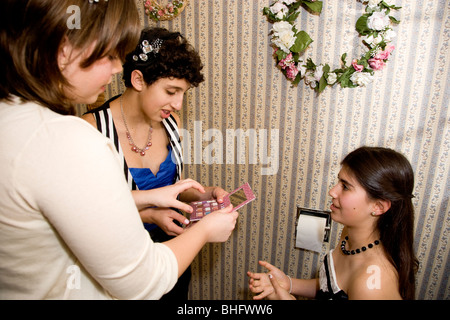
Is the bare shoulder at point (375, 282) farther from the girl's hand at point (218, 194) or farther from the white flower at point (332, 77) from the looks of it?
the white flower at point (332, 77)

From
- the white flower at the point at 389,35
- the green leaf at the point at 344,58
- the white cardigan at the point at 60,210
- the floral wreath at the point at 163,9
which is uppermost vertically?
the floral wreath at the point at 163,9

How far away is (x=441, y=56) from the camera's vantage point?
140cm

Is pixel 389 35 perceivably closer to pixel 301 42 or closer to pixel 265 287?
pixel 301 42

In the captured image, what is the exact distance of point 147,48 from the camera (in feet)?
4.14

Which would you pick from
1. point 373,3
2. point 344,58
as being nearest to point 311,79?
point 344,58

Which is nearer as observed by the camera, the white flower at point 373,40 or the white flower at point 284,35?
the white flower at point 373,40

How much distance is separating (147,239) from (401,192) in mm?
1076

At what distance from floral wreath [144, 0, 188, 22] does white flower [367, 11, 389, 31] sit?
1.10 metres

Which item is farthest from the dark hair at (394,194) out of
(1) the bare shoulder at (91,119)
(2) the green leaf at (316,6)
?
(1) the bare shoulder at (91,119)

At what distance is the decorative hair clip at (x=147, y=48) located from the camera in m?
1.26

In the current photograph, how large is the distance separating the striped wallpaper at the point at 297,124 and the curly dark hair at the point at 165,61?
0.58 m

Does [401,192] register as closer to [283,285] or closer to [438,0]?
[283,285]

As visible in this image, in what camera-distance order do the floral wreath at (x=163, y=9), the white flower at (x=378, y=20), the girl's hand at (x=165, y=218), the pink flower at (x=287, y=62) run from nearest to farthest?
the girl's hand at (x=165, y=218)
the white flower at (x=378, y=20)
the pink flower at (x=287, y=62)
the floral wreath at (x=163, y=9)
